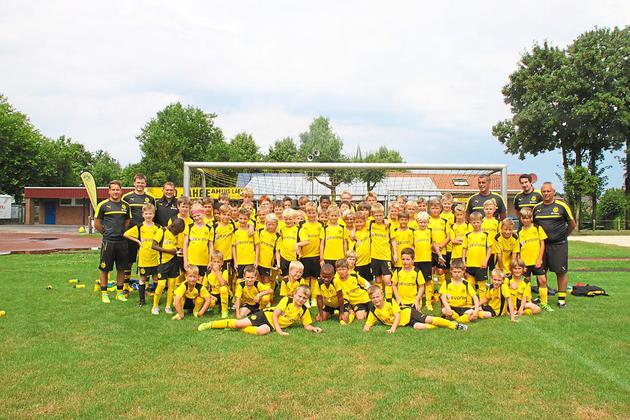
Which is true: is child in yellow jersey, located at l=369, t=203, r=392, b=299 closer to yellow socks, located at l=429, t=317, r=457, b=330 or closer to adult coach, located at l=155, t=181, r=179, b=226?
yellow socks, located at l=429, t=317, r=457, b=330

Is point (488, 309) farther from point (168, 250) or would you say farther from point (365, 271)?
point (168, 250)

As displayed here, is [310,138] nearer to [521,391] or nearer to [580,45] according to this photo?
[580,45]

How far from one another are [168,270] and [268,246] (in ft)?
5.18

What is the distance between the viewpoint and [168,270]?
24.6ft

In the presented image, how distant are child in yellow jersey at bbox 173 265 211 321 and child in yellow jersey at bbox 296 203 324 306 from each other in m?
1.56

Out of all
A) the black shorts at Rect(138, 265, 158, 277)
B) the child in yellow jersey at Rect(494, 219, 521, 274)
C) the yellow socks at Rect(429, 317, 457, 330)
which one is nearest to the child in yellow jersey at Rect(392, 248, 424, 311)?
the yellow socks at Rect(429, 317, 457, 330)

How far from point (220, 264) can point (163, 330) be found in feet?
4.80

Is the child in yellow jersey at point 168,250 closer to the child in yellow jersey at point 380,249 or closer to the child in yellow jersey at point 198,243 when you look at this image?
the child in yellow jersey at point 198,243

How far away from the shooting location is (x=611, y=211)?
36.2 metres

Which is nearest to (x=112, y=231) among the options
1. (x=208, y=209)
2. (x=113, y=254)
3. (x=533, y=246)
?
(x=113, y=254)

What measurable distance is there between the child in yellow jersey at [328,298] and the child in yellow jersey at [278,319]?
0.56 meters

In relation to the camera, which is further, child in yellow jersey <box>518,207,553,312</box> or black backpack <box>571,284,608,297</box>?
black backpack <box>571,284,608,297</box>

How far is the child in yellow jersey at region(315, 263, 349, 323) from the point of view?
676cm

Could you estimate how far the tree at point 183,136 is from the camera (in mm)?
51562
